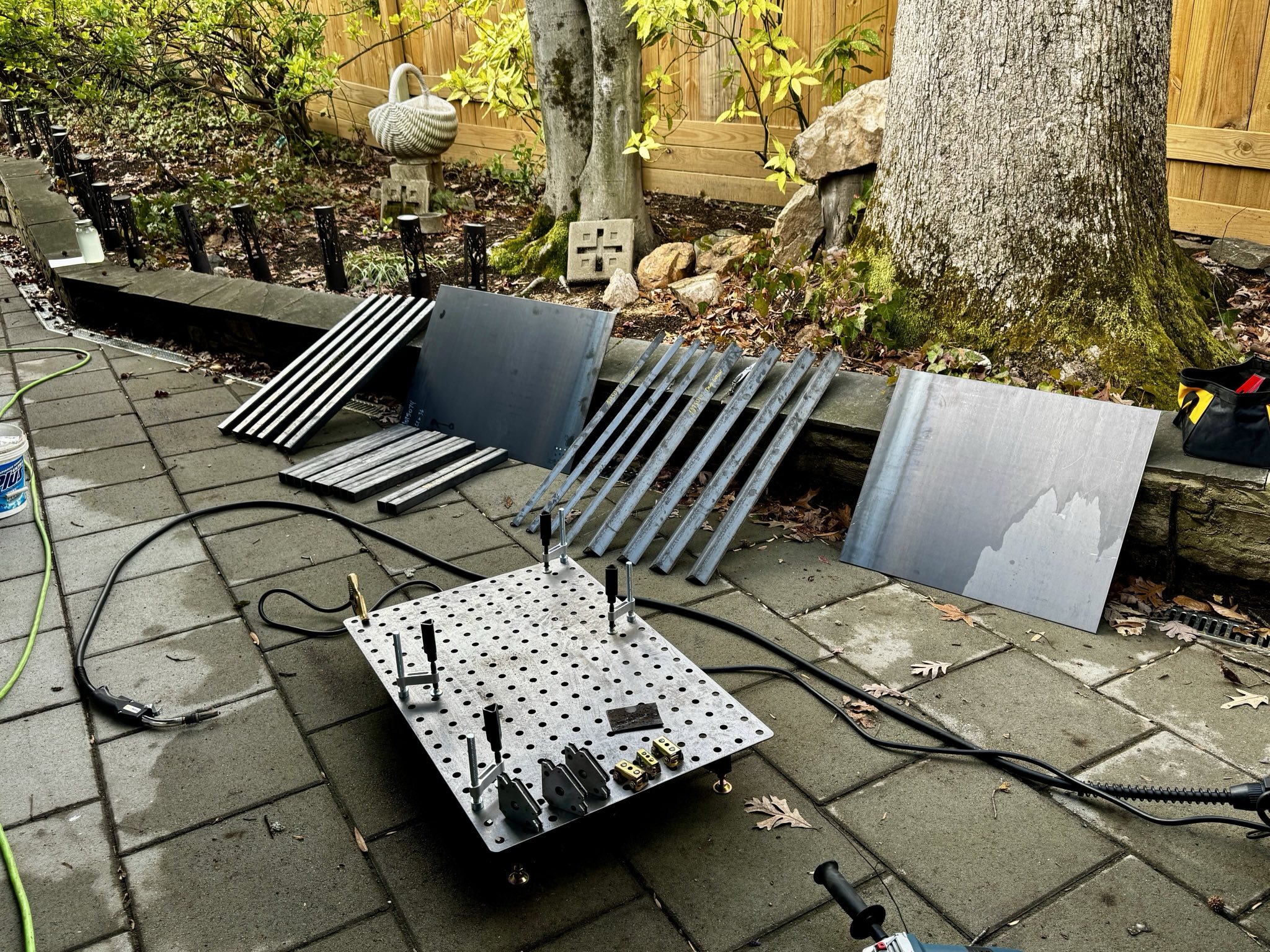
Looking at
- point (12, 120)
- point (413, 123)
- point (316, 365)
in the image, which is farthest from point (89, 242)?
point (12, 120)

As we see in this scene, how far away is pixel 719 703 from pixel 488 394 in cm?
261

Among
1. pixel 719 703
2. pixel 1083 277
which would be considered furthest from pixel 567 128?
pixel 719 703

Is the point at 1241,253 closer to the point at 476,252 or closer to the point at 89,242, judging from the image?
the point at 476,252

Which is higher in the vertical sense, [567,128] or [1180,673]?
[567,128]

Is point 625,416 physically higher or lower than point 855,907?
higher

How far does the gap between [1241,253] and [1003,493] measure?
2.90 meters

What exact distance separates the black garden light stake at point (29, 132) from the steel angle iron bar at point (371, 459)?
8278mm

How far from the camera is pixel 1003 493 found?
3477 millimetres

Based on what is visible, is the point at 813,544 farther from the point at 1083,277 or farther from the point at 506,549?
the point at 1083,277

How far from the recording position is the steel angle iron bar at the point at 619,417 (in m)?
4.14

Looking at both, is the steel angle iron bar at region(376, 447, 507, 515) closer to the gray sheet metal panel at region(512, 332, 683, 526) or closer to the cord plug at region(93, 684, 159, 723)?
the gray sheet metal panel at region(512, 332, 683, 526)

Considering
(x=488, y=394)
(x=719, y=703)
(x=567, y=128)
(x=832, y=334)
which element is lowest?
(x=719, y=703)

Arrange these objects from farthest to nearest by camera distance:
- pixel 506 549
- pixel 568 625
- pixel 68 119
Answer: pixel 68 119 → pixel 506 549 → pixel 568 625

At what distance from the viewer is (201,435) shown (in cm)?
498
